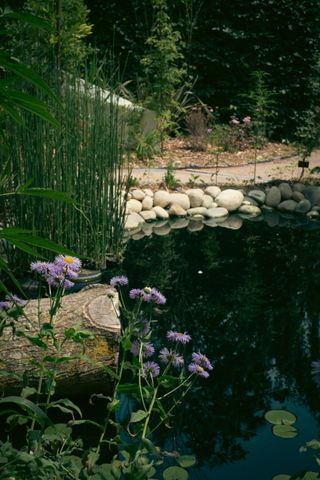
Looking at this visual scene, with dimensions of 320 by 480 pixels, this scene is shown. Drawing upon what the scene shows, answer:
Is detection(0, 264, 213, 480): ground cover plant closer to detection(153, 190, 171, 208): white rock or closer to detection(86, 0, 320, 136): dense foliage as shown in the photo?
detection(153, 190, 171, 208): white rock

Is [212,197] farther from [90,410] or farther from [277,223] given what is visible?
[90,410]

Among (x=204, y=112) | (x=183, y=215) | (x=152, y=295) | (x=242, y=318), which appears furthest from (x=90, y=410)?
(x=204, y=112)

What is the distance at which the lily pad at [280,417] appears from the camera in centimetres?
271

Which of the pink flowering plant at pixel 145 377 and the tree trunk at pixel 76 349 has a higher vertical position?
the pink flowering plant at pixel 145 377

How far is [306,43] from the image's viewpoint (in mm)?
8758

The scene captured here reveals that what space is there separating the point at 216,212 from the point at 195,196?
232mm

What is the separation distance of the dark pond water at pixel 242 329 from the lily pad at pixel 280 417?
0.10ft

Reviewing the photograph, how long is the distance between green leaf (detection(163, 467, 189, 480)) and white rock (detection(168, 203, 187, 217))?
13.2 feet

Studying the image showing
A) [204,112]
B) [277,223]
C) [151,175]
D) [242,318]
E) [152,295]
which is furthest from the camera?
[204,112]

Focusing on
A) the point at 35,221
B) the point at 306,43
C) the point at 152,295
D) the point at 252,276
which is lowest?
the point at 252,276

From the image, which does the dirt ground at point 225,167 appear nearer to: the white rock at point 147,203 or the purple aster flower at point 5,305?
the white rock at point 147,203

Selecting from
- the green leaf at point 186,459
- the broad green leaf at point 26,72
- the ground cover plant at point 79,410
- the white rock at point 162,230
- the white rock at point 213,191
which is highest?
the broad green leaf at point 26,72

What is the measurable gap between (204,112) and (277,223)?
2929 millimetres

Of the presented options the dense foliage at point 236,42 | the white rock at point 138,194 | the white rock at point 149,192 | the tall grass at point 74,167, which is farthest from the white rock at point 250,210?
the dense foliage at point 236,42
